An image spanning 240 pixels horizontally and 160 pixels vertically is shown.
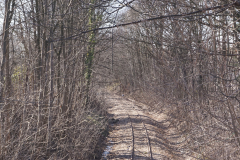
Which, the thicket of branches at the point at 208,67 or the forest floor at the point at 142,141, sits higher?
the thicket of branches at the point at 208,67

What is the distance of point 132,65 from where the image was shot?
112ft

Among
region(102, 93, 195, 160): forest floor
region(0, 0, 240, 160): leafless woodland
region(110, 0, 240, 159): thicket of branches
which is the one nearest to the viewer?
region(110, 0, 240, 159): thicket of branches

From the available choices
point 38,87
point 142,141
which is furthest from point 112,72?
point 142,141

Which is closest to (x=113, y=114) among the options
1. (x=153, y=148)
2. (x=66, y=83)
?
(x=153, y=148)

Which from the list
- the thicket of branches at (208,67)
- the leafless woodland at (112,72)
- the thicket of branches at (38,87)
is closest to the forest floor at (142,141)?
the leafless woodland at (112,72)

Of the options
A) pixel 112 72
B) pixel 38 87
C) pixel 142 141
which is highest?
pixel 112 72

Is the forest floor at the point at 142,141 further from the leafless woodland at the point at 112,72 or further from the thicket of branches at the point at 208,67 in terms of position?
the thicket of branches at the point at 208,67

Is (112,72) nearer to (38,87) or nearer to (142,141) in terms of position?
(38,87)

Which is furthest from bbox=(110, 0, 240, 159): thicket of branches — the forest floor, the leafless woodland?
the forest floor

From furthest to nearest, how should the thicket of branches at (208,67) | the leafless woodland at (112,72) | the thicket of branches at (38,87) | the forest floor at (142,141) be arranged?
the forest floor at (142,141), the thicket of branches at (38,87), the leafless woodland at (112,72), the thicket of branches at (208,67)

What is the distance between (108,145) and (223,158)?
6.45 meters

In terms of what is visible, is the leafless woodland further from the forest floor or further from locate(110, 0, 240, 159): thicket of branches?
the forest floor

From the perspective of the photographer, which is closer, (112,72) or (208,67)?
(208,67)

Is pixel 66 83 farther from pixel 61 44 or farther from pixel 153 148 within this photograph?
pixel 153 148
